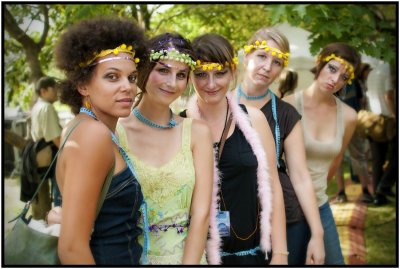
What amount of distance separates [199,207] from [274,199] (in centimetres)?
59

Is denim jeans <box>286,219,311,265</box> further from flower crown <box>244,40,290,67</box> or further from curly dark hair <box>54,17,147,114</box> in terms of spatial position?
curly dark hair <box>54,17,147,114</box>

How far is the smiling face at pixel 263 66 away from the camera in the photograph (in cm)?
318

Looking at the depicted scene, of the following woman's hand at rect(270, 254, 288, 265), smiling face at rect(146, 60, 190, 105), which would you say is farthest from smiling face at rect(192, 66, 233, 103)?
woman's hand at rect(270, 254, 288, 265)

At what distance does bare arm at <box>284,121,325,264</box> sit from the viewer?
3.03 m

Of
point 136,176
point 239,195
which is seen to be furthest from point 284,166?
point 136,176

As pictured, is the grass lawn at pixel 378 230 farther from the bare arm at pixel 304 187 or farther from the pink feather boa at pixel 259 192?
the pink feather boa at pixel 259 192

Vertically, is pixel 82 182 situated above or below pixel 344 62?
below

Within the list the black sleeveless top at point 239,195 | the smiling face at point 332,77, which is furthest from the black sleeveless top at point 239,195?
the smiling face at point 332,77

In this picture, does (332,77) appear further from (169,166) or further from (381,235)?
(381,235)

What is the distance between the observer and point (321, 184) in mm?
3539

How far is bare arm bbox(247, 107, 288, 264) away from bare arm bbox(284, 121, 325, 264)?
0.31 metres

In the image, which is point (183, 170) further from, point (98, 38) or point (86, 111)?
point (98, 38)

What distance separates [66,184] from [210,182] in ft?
2.25

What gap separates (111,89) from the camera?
2.13m
